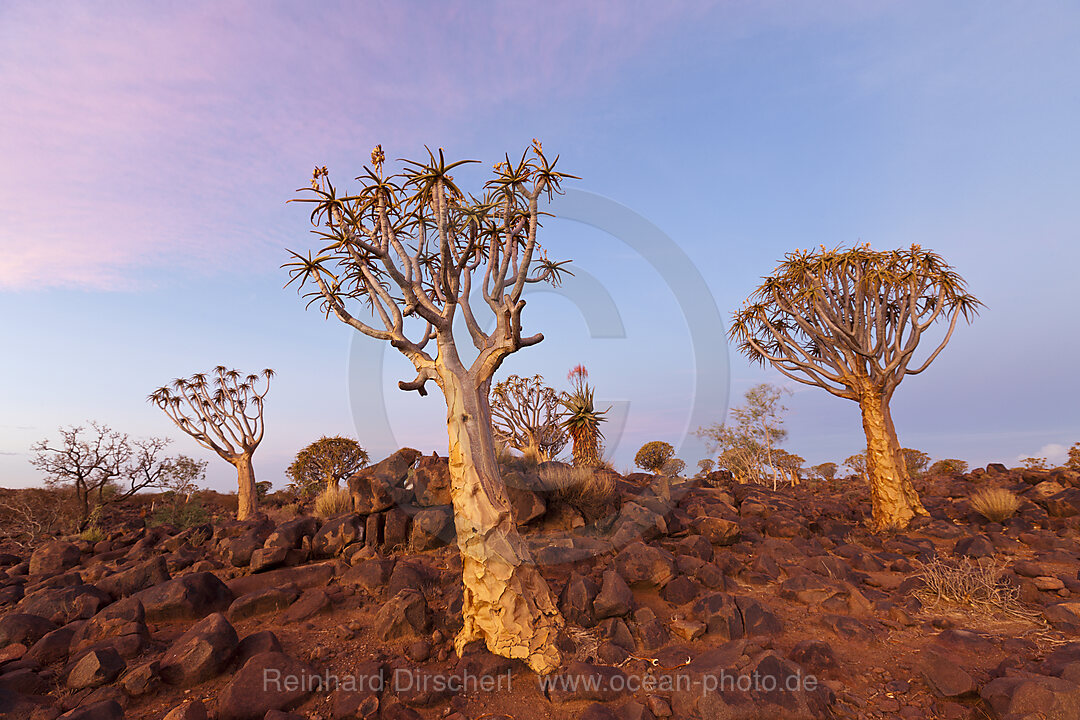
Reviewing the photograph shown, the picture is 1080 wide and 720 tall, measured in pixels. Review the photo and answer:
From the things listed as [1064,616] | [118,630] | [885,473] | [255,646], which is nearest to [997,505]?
[885,473]

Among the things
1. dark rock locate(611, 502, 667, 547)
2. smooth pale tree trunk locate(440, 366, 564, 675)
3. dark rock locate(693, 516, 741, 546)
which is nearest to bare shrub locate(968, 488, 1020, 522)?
dark rock locate(693, 516, 741, 546)

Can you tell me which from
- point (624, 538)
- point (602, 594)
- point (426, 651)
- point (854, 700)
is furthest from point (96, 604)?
point (854, 700)

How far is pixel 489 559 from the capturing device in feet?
21.3

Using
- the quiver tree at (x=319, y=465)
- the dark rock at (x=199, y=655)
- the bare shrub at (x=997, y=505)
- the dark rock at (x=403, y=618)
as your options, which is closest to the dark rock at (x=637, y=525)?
the dark rock at (x=403, y=618)

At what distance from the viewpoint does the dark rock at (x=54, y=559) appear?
11070 millimetres

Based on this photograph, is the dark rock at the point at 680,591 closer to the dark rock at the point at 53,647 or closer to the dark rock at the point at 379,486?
the dark rock at the point at 379,486

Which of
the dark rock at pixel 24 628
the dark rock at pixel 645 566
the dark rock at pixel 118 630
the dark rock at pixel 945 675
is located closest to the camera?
the dark rock at pixel 945 675

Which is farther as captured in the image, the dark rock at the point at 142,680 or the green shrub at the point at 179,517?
the green shrub at the point at 179,517

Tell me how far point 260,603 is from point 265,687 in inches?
99.7

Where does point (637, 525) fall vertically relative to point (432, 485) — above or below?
below

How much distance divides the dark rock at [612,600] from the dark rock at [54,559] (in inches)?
485

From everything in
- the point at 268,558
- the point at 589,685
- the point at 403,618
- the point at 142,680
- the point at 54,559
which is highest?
the point at 268,558

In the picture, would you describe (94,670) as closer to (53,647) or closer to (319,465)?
(53,647)

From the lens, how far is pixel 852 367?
14039 millimetres
